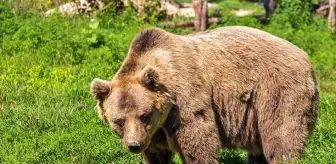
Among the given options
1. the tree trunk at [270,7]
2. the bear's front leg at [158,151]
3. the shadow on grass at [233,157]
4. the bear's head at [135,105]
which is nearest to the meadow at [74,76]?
the shadow on grass at [233,157]

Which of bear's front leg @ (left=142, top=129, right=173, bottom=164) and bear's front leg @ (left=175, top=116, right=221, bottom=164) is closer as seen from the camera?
bear's front leg @ (left=175, top=116, right=221, bottom=164)

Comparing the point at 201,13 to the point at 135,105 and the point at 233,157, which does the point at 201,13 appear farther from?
the point at 135,105

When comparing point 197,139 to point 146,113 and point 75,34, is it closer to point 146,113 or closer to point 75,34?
point 146,113

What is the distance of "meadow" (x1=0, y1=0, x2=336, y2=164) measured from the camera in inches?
293

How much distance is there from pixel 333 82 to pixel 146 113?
22.6ft

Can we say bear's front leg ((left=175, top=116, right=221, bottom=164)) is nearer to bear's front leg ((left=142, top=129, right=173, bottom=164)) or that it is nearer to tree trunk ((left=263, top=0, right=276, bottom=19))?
bear's front leg ((left=142, top=129, right=173, bottom=164))

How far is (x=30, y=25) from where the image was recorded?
12.6 metres

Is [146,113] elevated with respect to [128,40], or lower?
elevated

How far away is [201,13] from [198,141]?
974 cm

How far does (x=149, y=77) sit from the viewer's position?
5.73m

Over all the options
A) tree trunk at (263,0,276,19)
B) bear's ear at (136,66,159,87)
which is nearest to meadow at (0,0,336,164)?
bear's ear at (136,66,159,87)

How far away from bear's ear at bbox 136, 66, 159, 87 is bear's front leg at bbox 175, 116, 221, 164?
458 millimetres

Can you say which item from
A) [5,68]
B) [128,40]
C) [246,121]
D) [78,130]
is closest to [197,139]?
[246,121]

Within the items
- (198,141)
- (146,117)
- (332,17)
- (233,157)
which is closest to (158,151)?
(198,141)
